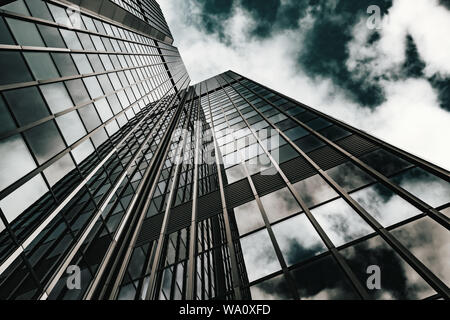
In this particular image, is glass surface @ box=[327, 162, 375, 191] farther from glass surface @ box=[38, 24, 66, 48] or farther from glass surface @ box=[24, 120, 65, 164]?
glass surface @ box=[38, 24, 66, 48]

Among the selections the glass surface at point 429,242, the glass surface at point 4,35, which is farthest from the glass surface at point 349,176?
the glass surface at point 4,35

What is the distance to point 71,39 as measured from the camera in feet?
48.5

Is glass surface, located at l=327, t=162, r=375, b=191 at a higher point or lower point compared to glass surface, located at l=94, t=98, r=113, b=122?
lower

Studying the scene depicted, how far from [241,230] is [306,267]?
3186 mm

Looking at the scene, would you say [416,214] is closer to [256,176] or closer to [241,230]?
[241,230]

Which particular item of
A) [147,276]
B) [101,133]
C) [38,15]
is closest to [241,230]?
[147,276]

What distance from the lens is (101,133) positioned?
15.2m

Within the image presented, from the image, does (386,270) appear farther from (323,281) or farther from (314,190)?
(314,190)

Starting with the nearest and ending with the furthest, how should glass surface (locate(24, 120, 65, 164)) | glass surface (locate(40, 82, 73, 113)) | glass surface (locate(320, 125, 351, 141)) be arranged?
glass surface (locate(24, 120, 65, 164))
glass surface (locate(40, 82, 73, 113))
glass surface (locate(320, 125, 351, 141))

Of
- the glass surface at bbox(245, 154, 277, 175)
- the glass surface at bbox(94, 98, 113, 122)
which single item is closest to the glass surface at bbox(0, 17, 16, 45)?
the glass surface at bbox(94, 98, 113, 122)

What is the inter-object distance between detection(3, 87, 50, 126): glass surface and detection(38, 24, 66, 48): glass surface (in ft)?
12.0

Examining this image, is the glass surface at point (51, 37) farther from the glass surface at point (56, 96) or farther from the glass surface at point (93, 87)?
the glass surface at point (56, 96)

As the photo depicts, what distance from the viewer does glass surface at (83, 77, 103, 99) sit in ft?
49.2

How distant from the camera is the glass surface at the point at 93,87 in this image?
14995mm
